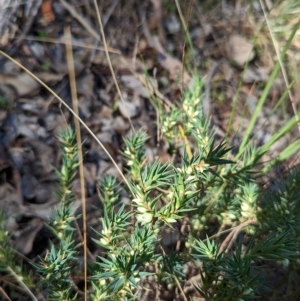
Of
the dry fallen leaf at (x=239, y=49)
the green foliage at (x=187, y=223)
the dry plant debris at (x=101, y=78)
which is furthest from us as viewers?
the dry fallen leaf at (x=239, y=49)

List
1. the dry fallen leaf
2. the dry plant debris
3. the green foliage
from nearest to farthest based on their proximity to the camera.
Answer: the green foliage
the dry plant debris
the dry fallen leaf

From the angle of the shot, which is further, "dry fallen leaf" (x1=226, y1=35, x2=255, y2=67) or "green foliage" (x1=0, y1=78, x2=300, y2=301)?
"dry fallen leaf" (x1=226, y1=35, x2=255, y2=67)

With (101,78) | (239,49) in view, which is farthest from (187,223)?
(239,49)

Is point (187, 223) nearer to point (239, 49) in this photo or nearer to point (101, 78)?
point (101, 78)

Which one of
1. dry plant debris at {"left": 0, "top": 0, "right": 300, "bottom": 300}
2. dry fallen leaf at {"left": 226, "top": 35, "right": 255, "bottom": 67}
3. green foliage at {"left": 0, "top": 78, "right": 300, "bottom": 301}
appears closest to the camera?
green foliage at {"left": 0, "top": 78, "right": 300, "bottom": 301}

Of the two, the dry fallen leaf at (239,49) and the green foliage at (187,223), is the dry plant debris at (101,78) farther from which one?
the green foliage at (187,223)

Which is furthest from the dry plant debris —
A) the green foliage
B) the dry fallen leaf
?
the green foliage

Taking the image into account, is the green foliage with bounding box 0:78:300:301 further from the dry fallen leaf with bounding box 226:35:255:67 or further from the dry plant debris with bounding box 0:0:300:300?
the dry fallen leaf with bounding box 226:35:255:67

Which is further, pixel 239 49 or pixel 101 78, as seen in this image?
pixel 239 49

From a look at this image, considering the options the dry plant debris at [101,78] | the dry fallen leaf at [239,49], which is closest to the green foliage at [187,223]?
the dry plant debris at [101,78]

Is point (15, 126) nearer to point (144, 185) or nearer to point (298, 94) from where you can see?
point (144, 185)

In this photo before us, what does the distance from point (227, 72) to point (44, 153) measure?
1.04 metres

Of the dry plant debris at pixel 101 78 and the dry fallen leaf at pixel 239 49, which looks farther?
the dry fallen leaf at pixel 239 49

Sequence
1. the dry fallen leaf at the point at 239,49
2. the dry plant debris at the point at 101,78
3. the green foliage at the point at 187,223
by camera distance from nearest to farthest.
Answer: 1. the green foliage at the point at 187,223
2. the dry plant debris at the point at 101,78
3. the dry fallen leaf at the point at 239,49
